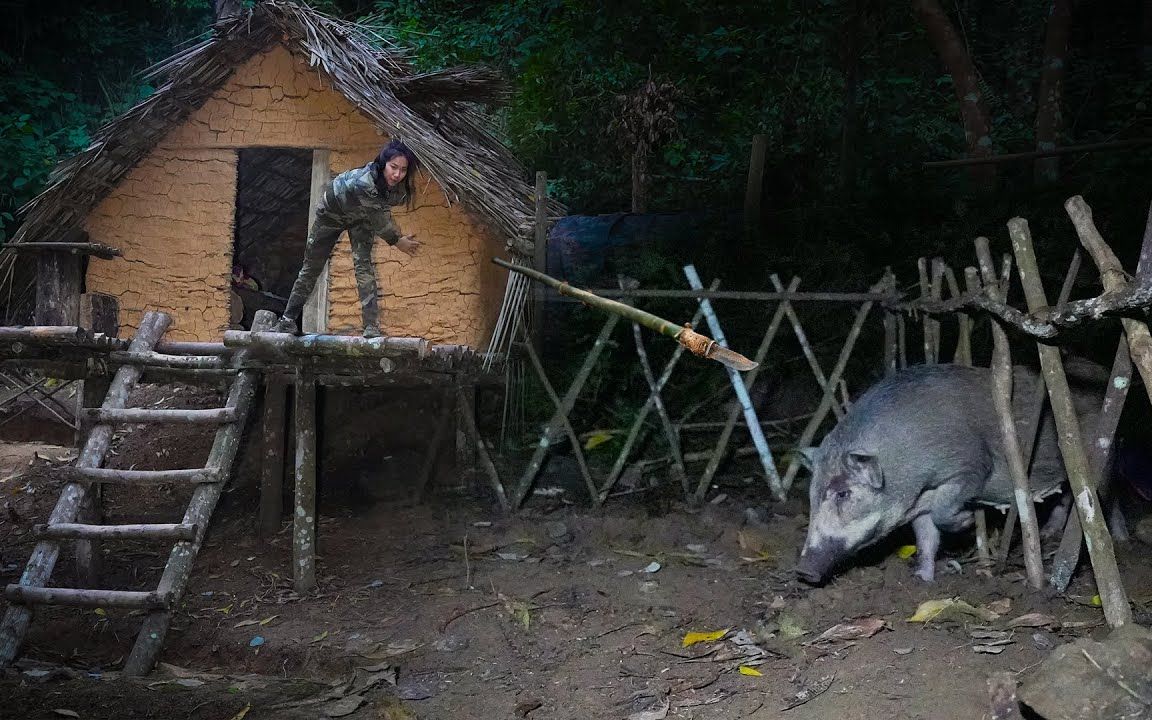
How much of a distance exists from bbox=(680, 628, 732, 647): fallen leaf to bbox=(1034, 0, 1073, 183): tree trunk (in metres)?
5.52

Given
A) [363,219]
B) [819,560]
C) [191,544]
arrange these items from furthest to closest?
[363,219] < [819,560] < [191,544]

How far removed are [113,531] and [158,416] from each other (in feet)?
2.30

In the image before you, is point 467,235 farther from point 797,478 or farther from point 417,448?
point 797,478

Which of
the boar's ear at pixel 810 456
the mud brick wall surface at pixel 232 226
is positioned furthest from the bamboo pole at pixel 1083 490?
the mud brick wall surface at pixel 232 226

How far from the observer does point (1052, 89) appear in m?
8.02

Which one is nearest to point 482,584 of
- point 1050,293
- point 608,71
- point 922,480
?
point 922,480

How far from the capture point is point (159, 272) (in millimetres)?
6945

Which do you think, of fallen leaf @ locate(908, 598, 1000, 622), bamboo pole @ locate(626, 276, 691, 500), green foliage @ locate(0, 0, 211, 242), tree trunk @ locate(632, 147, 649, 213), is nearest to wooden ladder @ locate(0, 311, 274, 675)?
bamboo pole @ locate(626, 276, 691, 500)

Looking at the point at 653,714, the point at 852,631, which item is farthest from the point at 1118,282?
the point at 653,714

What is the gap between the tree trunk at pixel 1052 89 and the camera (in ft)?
25.9

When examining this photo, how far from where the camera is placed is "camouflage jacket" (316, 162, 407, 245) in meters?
5.50

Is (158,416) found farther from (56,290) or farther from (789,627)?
(789,627)

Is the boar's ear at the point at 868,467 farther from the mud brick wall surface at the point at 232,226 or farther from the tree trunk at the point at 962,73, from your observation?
the tree trunk at the point at 962,73

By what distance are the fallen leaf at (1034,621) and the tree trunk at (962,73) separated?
5.01 metres
